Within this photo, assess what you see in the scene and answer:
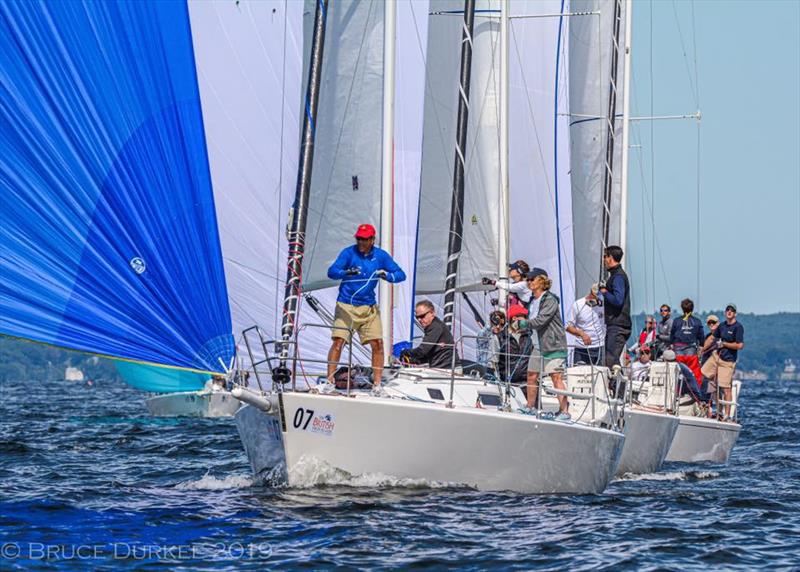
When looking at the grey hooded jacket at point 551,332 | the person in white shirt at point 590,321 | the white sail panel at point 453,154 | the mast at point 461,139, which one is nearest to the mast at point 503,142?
the white sail panel at point 453,154

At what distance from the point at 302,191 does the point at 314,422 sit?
2.62m

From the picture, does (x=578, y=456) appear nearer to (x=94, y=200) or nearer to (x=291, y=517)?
(x=291, y=517)

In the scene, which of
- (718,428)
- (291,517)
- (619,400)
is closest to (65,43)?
(291,517)

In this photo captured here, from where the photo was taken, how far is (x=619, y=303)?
1482cm

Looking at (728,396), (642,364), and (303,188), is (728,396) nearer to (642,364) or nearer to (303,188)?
(642,364)

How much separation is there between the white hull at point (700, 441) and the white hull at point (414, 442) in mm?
7256

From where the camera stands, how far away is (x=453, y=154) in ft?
61.3

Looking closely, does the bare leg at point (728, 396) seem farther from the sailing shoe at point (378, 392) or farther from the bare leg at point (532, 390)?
the sailing shoe at point (378, 392)

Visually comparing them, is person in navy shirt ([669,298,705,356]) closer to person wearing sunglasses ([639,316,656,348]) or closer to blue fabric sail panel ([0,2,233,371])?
person wearing sunglasses ([639,316,656,348])

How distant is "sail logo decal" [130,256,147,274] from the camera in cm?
1116

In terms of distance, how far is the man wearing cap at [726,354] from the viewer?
2020cm

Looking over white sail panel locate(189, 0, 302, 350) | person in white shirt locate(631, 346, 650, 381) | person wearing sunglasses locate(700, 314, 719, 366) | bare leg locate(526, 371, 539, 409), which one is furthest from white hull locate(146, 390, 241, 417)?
bare leg locate(526, 371, 539, 409)

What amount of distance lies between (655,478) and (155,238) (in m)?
7.87

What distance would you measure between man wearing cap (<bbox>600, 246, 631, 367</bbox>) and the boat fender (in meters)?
4.22
